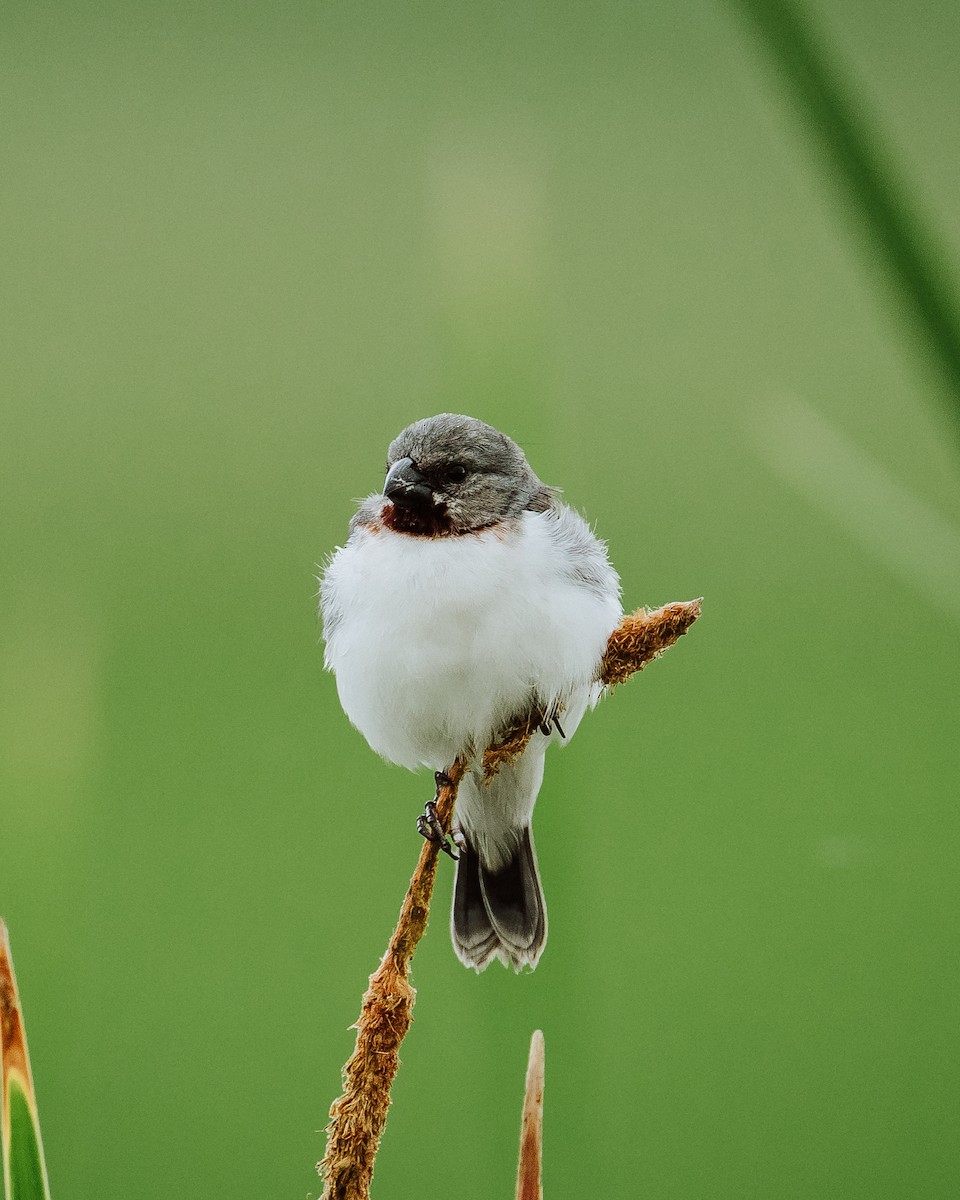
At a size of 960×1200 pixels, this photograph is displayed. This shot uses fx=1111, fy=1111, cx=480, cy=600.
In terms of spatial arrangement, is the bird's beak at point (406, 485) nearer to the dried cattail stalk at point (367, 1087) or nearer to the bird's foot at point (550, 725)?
the bird's foot at point (550, 725)

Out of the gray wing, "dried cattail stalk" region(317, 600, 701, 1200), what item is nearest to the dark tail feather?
the gray wing

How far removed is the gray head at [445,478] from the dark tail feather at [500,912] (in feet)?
1.00

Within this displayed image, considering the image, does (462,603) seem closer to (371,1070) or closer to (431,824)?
(431,824)

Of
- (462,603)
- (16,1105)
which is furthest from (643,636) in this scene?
(16,1105)

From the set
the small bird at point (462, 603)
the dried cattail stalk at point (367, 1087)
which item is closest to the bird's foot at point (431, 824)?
the small bird at point (462, 603)

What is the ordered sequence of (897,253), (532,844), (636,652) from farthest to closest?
(532,844) → (636,652) → (897,253)

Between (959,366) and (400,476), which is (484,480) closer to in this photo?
(400,476)

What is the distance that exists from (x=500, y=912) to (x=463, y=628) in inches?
11.0

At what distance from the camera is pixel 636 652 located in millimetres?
620

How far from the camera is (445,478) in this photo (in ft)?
2.59

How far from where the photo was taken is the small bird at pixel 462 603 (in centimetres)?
77

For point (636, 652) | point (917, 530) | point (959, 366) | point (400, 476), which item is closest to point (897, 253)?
point (959, 366)

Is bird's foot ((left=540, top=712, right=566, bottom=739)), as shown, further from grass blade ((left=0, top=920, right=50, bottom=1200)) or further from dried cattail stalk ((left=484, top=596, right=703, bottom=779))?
grass blade ((left=0, top=920, right=50, bottom=1200))

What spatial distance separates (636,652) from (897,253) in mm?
380
